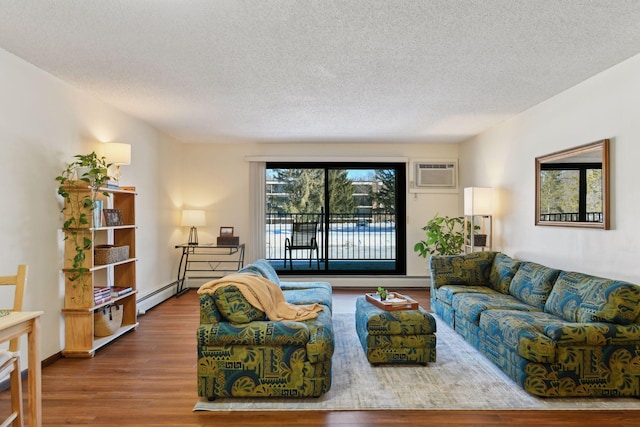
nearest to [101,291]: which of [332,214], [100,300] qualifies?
[100,300]

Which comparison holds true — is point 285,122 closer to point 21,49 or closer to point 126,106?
point 126,106

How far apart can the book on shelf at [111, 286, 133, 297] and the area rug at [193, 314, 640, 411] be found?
197cm

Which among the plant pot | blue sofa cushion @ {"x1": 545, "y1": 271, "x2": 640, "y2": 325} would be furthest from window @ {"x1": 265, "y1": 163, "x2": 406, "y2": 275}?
blue sofa cushion @ {"x1": 545, "y1": 271, "x2": 640, "y2": 325}

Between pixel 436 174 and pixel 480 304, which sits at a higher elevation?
pixel 436 174

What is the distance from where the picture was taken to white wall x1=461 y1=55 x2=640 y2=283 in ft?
10.7

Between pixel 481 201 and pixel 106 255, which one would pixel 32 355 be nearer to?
pixel 106 255

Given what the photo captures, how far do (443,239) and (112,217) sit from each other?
4.49 meters

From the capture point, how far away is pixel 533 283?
3902mm

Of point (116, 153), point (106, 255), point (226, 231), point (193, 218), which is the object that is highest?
point (116, 153)

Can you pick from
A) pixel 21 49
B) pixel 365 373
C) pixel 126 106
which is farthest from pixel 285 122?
pixel 365 373

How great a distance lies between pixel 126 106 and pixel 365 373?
12.5ft

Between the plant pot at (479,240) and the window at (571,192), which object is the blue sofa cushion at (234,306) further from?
the plant pot at (479,240)

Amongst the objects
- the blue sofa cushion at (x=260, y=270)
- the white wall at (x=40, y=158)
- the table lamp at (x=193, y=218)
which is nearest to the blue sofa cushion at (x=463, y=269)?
the blue sofa cushion at (x=260, y=270)

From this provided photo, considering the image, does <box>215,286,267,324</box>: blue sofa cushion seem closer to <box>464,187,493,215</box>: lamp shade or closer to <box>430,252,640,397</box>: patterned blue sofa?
<box>430,252,640,397</box>: patterned blue sofa
